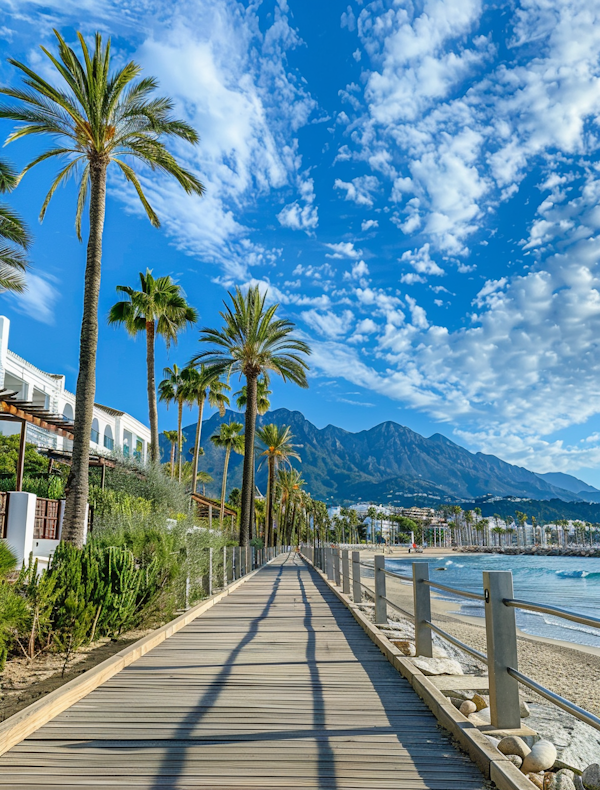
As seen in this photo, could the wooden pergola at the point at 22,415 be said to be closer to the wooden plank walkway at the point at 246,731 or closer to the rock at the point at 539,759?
the wooden plank walkway at the point at 246,731

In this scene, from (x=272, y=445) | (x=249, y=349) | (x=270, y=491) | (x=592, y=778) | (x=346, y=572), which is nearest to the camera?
(x=592, y=778)

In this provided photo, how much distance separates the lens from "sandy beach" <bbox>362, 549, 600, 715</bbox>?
1236 centimetres

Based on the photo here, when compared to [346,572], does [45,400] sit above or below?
above

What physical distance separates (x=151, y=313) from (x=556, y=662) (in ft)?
65.3

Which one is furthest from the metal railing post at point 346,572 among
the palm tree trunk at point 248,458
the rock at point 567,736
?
the palm tree trunk at point 248,458

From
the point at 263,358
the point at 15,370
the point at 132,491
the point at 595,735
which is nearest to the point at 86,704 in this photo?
the point at 595,735

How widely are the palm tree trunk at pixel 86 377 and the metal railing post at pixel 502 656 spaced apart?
9.43 metres

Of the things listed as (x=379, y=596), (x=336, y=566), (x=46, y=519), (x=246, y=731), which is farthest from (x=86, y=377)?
(x=246, y=731)

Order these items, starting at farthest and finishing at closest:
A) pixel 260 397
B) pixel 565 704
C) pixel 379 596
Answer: pixel 260 397 < pixel 379 596 < pixel 565 704

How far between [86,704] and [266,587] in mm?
12936

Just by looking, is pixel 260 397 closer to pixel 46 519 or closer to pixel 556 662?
pixel 46 519

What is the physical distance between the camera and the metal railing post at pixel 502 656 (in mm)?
4469

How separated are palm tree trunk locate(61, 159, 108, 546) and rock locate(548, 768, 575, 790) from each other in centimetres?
927

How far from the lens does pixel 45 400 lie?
38.8m
